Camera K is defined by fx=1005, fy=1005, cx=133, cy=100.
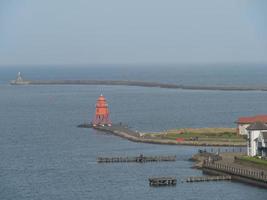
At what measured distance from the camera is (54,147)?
8744 centimetres

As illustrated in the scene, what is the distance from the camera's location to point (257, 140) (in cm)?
7256

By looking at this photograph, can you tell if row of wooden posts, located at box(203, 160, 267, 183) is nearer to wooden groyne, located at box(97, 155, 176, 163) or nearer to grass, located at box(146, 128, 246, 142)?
wooden groyne, located at box(97, 155, 176, 163)

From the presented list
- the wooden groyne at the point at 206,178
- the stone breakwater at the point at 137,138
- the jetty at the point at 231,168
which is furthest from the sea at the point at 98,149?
the stone breakwater at the point at 137,138

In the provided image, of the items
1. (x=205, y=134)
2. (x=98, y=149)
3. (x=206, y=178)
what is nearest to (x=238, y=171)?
(x=206, y=178)

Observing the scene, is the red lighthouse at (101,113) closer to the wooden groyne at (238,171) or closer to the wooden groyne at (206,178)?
the wooden groyne at (238,171)

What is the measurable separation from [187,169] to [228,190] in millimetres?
9003

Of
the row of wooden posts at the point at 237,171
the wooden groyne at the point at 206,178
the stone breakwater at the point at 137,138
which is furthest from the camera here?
the stone breakwater at the point at 137,138

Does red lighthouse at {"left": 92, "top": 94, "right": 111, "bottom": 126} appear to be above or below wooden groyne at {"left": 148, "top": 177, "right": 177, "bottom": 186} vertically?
above

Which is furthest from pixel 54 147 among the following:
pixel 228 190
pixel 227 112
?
pixel 227 112

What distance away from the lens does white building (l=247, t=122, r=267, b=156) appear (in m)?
71.8

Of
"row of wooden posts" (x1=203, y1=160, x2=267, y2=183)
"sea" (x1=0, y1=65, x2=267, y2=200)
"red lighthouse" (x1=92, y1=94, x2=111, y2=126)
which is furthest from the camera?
"red lighthouse" (x1=92, y1=94, x2=111, y2=126)

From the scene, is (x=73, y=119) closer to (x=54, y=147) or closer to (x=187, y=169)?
(x=54, y=147)

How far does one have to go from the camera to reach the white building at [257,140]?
71.8 meters

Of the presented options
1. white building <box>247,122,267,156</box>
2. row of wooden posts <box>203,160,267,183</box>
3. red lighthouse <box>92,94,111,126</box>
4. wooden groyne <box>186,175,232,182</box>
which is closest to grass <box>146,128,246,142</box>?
red lighthouse <box>92,94,111,126</box>
